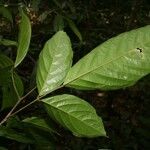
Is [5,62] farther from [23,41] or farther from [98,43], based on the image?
[98,43]

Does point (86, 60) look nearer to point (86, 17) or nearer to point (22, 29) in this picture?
point (22, 29)

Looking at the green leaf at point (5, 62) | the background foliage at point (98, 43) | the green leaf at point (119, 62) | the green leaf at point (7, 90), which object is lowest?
the background foliage at point (98, 43)

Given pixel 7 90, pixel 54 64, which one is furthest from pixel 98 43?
pixel 54 64

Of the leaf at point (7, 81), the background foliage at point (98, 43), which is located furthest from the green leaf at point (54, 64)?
the background foliage at point (98, 43)

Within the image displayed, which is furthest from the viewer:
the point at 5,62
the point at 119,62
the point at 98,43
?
the point at 98,43

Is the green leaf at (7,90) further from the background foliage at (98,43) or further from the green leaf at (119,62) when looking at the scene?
the background foliage at (98,43)

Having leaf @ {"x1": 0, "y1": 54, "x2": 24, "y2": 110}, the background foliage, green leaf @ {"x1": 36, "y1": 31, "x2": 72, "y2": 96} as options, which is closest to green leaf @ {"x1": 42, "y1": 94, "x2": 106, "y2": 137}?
green leaf @ {"x1": 36, "y1": 31, "x2": 72, "y2": 96}
